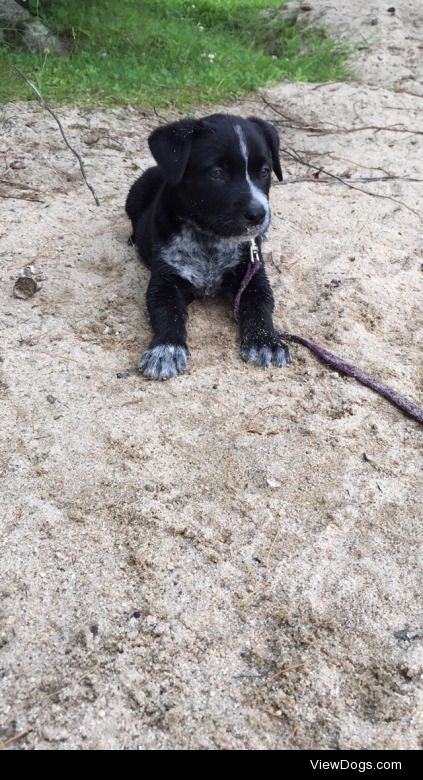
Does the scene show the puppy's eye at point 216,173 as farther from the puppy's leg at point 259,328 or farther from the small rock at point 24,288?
the small rock at point 24,288

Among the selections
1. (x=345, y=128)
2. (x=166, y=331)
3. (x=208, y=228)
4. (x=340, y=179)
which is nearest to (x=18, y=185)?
(x=208, y=228)

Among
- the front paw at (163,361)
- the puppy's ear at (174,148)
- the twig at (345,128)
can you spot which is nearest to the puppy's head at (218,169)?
the puppy's ear at (174,148)

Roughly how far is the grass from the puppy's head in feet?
11.3

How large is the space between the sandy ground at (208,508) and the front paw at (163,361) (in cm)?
8

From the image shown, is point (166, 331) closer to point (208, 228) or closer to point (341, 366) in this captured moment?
point (208, 228)

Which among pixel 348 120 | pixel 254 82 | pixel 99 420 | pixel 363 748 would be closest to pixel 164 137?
pixel 99 420

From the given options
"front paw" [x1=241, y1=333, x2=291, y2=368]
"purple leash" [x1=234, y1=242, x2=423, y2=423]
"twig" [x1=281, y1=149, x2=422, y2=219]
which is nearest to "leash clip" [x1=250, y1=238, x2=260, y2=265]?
"purple leash" [x1=234, y1=242, x2=423, y2=423]

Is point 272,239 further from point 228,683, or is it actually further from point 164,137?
point 228,683

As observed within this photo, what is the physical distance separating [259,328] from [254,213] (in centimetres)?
65

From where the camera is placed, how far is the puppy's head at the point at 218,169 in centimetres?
375

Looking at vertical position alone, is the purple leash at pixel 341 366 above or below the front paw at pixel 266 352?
above

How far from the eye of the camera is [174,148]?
379 cm

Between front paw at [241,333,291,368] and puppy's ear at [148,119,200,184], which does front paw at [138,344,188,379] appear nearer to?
front paw at [241,333,291,368]

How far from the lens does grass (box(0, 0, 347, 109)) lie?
707 cm
